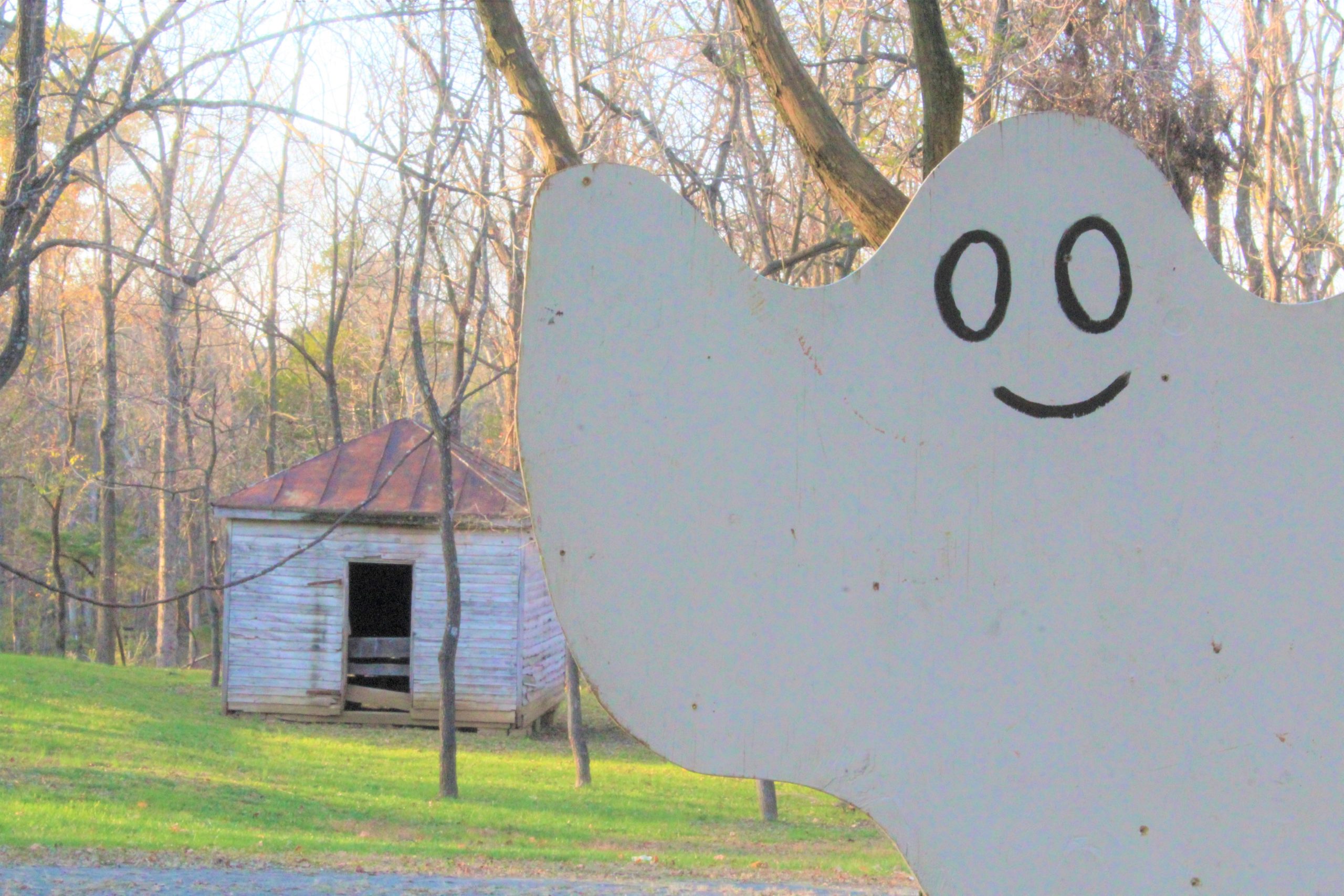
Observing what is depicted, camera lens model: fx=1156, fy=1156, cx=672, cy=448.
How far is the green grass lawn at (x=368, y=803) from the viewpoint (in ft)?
32.0

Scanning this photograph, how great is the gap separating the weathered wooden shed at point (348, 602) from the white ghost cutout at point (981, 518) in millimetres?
15840

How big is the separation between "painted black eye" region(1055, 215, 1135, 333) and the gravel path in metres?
6.41

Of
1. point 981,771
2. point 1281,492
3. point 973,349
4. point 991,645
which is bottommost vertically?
point 981,771

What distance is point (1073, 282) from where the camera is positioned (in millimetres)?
2273

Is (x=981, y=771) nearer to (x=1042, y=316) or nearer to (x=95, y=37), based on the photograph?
(x=1042, y=316)

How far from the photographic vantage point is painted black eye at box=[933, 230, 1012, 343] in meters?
2.25

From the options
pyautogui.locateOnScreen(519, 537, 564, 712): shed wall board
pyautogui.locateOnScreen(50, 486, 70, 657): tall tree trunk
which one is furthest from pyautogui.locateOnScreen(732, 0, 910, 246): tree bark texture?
pyautogui.locateOnScreen(50, 486, 70, 657): tall tree trunk

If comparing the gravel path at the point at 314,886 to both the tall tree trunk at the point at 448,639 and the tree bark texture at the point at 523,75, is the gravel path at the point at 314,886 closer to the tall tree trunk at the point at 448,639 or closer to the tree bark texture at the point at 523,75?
the tall tree trunk at the point at 448,639

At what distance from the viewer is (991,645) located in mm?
2219

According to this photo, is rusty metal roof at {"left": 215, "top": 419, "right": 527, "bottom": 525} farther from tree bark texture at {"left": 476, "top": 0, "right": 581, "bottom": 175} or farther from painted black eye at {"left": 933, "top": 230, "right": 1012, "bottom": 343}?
painted black eye at {"left": 933, "top": 230, "right": 1012, "bottom": 343}

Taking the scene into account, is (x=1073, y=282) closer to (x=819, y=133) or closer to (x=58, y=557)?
(x=819, y=133)

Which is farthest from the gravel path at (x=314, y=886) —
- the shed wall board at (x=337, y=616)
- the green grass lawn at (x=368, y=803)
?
the shed wall board at (x=337, y=616)

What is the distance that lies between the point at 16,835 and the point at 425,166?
6.63 m

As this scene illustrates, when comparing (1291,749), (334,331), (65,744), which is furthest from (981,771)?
(334,331)
